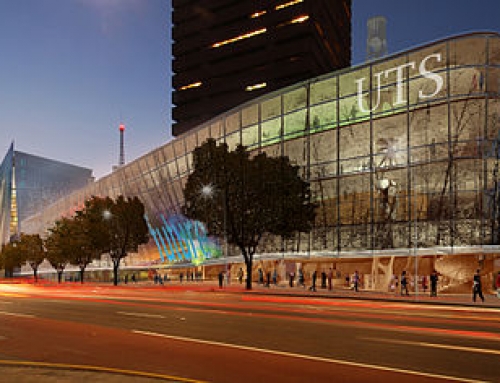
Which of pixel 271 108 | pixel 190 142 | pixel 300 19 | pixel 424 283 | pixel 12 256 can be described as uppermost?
pixel 300 19

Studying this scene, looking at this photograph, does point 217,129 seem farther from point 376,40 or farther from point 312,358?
point 312,358

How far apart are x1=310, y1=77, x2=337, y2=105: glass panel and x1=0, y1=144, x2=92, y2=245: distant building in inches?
5272

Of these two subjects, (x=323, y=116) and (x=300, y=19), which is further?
(x=300, y=19)

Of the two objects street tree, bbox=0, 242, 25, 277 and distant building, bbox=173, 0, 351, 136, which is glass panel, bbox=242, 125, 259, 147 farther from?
street tree, bbox=0, 242, 25, 277

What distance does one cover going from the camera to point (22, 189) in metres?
166

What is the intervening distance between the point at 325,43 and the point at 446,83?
82.7 m

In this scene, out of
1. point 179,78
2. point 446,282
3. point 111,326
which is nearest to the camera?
point 111,326

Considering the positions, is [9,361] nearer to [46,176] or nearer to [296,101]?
[296,101]

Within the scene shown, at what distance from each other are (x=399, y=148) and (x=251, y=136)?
16926 mm

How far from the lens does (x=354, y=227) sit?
40.1 m

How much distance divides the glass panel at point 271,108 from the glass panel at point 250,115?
980mm

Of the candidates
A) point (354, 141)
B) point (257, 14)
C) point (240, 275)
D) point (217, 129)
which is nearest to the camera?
point (354, 141)

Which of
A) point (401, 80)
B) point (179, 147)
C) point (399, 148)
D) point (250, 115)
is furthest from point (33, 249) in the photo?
point (401, 80)

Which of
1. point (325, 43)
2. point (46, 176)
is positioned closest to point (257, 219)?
point (325, 43)
